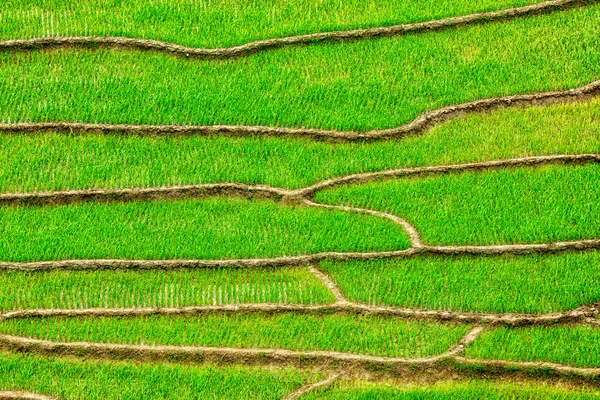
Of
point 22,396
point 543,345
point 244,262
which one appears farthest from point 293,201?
point 22,396

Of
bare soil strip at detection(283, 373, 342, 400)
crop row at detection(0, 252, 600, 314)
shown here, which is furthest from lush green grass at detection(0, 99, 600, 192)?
bare soil strip at detection(283, 373, 342, 400)

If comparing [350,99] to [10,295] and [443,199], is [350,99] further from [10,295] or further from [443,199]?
[10,295]

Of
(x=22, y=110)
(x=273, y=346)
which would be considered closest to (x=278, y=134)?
(x=273, y=346)

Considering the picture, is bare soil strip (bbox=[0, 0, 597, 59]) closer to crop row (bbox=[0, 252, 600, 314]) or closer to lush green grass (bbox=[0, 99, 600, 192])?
lush green grass (bbox=[0, 99, 600, 192])

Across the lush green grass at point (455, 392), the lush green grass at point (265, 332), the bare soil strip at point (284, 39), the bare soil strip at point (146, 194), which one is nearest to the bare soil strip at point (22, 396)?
the lush green grass at point (265, 332)

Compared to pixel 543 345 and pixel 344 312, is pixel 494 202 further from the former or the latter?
pixel 344 312
